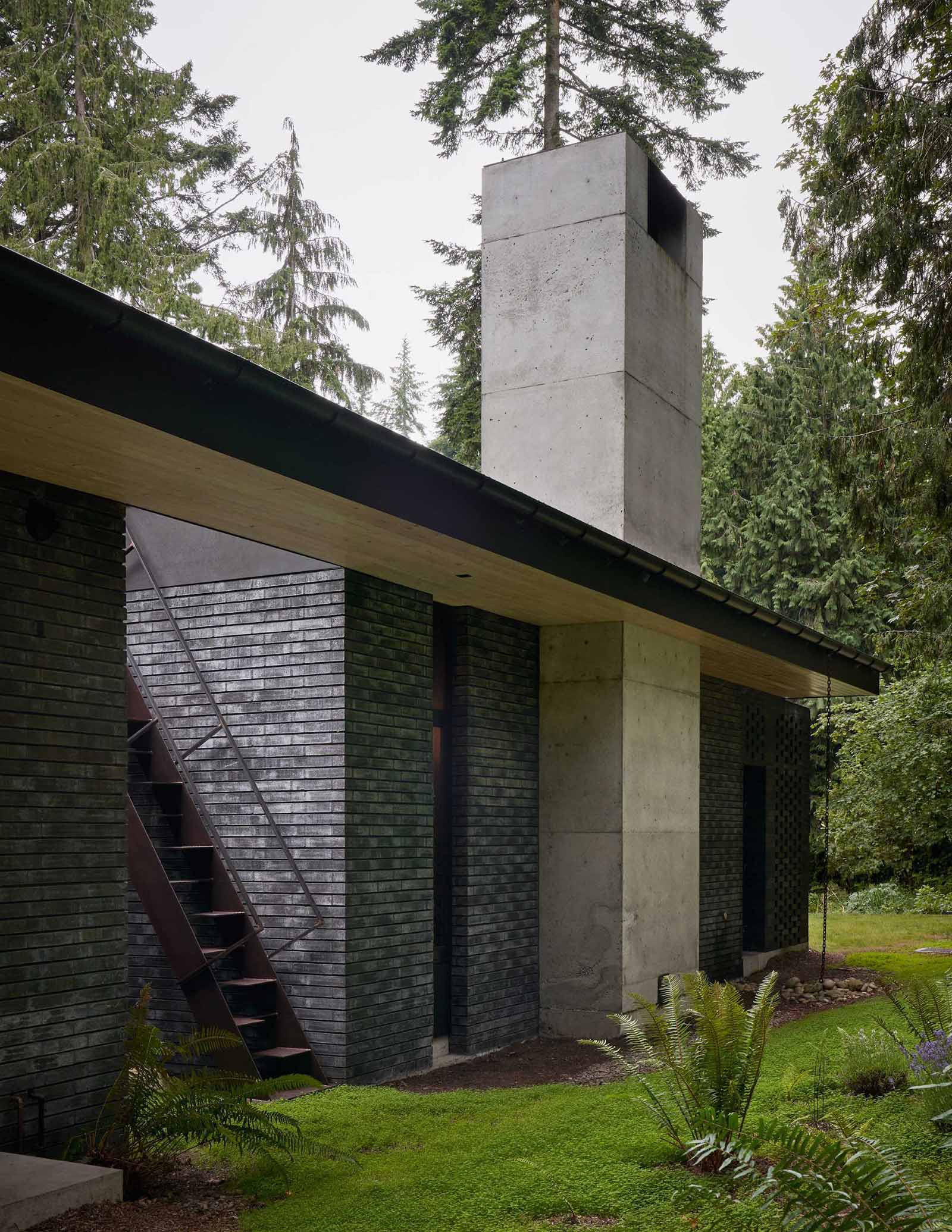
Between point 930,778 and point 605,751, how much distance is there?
10.4 meters

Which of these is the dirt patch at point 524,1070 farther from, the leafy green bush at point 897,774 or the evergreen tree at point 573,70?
the evergreen tree at point 573,70

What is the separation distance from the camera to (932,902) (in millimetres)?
19188

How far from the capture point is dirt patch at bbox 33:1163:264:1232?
13.7 feet

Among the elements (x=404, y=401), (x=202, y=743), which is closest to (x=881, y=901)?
(x=202, y=743)

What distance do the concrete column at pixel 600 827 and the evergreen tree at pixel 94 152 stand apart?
10582 millimetres

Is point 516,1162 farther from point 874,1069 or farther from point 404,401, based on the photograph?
point 404,401

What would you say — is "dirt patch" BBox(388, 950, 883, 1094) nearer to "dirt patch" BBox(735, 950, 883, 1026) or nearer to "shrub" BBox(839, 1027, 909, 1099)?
"dirt patch" BBox(735, 950, 883, 1026)

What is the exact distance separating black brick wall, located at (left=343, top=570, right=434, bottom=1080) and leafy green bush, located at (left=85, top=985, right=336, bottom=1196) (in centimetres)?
195

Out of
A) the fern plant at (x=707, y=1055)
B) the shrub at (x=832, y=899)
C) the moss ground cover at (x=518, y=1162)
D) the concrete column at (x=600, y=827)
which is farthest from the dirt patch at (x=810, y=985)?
the shrub at (x=832, y=899)

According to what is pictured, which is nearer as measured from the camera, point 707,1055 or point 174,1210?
point 174,1210

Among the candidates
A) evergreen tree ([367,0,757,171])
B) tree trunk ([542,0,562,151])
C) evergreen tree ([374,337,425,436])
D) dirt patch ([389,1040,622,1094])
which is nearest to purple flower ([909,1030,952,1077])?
dirt patch ([389,1040,622,1094])

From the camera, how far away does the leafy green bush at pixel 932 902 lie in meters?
18.6

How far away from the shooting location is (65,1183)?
14.0 feet

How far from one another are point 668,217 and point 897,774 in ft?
33.4
